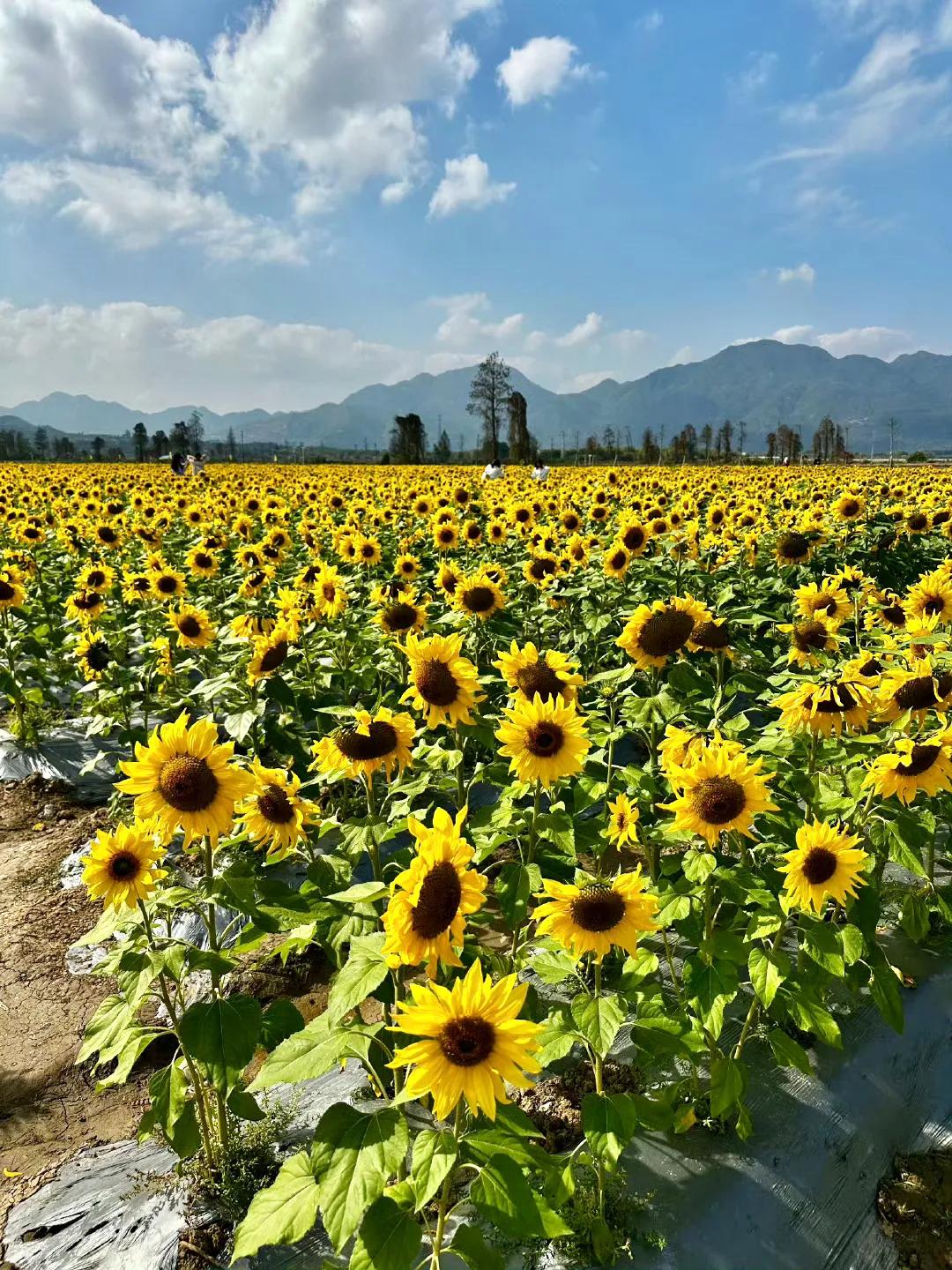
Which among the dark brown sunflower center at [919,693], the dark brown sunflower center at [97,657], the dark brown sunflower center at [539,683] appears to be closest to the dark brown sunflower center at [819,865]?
the dark brown sunflower center at [919,693]

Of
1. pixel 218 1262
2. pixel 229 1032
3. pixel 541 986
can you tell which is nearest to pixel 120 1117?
pixel 218 1262

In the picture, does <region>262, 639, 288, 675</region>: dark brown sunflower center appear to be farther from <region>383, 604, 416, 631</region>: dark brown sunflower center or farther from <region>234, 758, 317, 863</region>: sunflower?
<region>234, 758, 317, 863</region>: sunflower

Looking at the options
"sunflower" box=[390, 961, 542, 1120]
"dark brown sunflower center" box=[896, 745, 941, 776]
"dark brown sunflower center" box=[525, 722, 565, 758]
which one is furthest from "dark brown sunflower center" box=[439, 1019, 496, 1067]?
"dark brown sunflower center" box=[896, 745, 941, 776]

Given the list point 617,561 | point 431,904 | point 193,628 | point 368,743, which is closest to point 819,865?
point 431,904

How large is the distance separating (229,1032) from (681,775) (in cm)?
180

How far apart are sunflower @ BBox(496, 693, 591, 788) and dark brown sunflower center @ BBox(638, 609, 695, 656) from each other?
100 centimetres

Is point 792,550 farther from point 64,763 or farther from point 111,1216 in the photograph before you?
point 64,763

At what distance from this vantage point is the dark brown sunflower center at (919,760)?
2852 mm

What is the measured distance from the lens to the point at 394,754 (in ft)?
10.6

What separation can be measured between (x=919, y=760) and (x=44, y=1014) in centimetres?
471

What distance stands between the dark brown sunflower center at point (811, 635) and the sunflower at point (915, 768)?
116 cm

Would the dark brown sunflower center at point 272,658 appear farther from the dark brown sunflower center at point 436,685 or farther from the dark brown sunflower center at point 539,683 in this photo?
the dark brown sunflower center at point 539,683

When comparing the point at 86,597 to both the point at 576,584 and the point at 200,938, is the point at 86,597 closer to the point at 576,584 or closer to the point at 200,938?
the point at 200,938

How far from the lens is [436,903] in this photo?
2137mm
